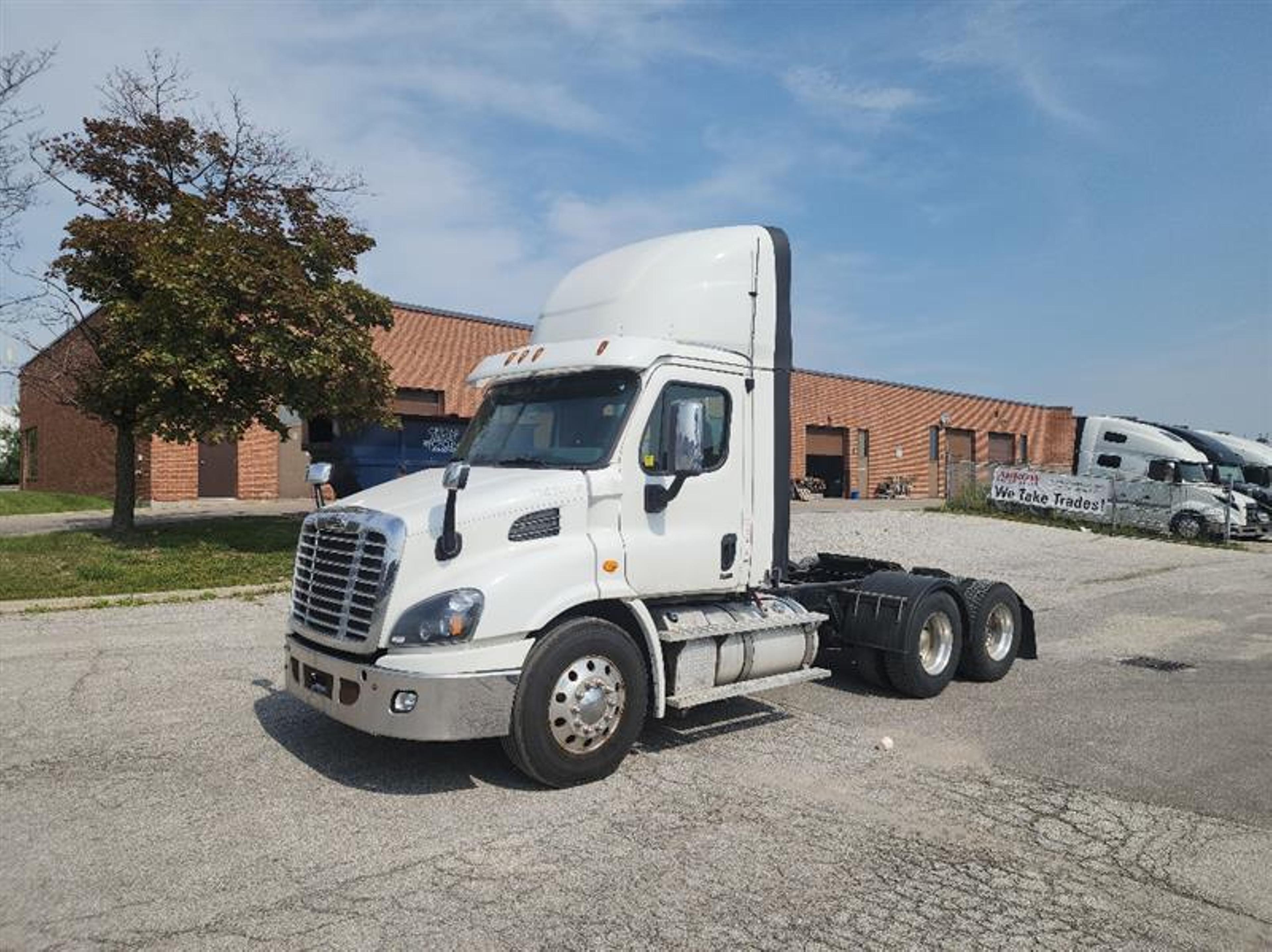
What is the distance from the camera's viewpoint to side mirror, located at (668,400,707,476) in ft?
18.5

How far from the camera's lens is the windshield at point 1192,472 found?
89.4ft

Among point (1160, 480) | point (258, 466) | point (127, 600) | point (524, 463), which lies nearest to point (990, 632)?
point (524, 463)

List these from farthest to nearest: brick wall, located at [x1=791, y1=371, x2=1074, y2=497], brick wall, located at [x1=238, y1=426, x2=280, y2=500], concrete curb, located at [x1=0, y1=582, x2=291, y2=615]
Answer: brick wall, located at [x1=791, y1=371, x2=1074, y2=497], brick wall, located at [x1=238, y1=426, x2=280, y2=500], concrete curb, located at [x1=0, y1=582, x2=291, y2=615]

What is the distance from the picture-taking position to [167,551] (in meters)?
14.5

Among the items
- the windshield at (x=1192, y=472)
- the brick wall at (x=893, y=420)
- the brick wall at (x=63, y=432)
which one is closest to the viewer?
the brick wall at (x=63, y=432)

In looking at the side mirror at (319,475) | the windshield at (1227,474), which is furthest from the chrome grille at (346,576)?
the windshield at (1227,474)

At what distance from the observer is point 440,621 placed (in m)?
4.82

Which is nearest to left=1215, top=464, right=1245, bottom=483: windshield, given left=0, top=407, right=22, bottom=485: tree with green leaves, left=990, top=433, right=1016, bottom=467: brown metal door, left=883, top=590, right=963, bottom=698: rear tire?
left=990, top=433, right=1016, bottom=467: brown metal door

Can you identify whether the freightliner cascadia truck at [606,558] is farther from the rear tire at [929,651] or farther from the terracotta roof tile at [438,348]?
the terracotta roof tile at [438,348]

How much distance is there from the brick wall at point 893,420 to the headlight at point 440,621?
35086mm

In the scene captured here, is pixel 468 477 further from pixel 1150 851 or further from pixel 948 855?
pixel 1150 851

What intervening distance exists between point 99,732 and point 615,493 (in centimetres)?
385

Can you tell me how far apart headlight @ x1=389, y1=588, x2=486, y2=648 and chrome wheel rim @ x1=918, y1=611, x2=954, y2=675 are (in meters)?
4.41

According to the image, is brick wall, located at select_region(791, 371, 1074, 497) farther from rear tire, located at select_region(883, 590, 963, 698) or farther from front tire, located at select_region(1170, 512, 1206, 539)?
rear tire, located at select_region(883, 590, 963, 698)
